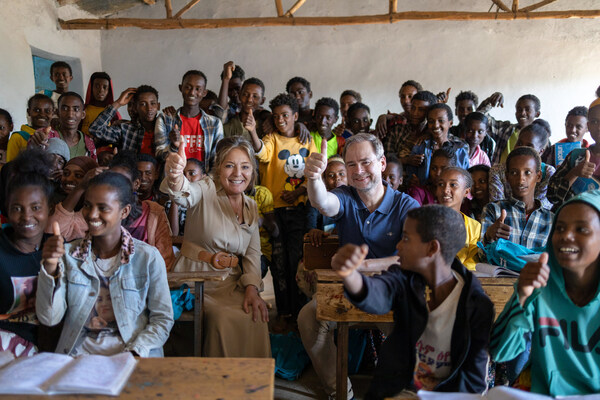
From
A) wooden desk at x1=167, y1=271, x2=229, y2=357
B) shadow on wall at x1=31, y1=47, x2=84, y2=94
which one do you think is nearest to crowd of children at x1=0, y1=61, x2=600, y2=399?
wooden desk at x1=167, y1=271, x2=229, y2=357

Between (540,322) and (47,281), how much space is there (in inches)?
74.4

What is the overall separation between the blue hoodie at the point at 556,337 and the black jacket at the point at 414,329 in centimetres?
7

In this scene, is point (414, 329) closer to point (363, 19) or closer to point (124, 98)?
point (124, 98)

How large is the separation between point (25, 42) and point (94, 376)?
707 centimetres

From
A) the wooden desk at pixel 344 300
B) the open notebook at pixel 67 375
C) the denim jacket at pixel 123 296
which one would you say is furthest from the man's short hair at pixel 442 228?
the denim jacket at pixel 123 296

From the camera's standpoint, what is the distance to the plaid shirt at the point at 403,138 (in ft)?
14.6

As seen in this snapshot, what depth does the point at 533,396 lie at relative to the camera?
4.61ft

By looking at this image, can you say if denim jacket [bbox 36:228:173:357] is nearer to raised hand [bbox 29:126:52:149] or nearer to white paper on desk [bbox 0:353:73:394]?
white paper on desk [bbox 0:353:73:394]

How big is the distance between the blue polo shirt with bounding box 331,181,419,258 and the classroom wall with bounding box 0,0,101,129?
574cm

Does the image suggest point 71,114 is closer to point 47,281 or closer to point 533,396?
point 47,281

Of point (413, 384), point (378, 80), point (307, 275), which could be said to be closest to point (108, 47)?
point (378, 80)

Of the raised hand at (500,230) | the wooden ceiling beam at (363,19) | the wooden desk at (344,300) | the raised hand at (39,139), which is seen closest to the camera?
the wooden desk at (344,300)

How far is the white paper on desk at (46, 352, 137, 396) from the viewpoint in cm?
132

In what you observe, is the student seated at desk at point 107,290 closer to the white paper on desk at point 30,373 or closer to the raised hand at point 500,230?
the white paper on desk at point 30,373
